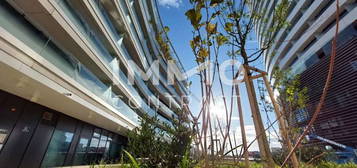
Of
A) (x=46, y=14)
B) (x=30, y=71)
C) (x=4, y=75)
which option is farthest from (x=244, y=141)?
(x=46, y=14)

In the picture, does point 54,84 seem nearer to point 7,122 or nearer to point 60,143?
point 7,122

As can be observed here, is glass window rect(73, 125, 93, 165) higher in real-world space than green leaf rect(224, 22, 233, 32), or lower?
lower

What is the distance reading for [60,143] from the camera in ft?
23.6

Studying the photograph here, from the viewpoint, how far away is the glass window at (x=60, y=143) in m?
6.65

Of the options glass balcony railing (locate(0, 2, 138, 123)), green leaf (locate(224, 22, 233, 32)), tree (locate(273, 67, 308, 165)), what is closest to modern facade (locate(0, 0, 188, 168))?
glass balcony railing (locate(0, 2, 138, 123))

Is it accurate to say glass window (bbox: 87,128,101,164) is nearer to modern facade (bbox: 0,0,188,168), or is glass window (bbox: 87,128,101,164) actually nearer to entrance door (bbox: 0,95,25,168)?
modern facade (bbox: 0,0,188,168)

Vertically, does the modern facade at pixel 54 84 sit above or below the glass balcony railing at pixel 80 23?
below

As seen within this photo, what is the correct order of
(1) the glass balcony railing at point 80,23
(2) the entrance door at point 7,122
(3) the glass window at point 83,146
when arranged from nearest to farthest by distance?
(2) the entrance door at point 7,122 < (1) the glass balcony railing at point 80,23 < (3) the glass window at point 83,146

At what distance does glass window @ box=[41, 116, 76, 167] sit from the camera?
6647mm

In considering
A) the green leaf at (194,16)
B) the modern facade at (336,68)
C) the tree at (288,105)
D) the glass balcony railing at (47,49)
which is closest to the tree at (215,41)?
the green leaf at (194,16)

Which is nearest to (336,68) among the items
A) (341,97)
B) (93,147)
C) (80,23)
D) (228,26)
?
(341,97)

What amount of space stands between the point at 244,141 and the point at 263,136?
0.63 ft

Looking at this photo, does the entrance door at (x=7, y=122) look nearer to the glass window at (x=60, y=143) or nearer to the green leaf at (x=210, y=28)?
the glass window at (x=60, y=143)

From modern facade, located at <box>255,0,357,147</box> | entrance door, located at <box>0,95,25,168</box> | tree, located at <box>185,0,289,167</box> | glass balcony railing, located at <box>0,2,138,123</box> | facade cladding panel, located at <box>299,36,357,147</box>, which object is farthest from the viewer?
modern facade, located at <box>255,0,357,147</box>
